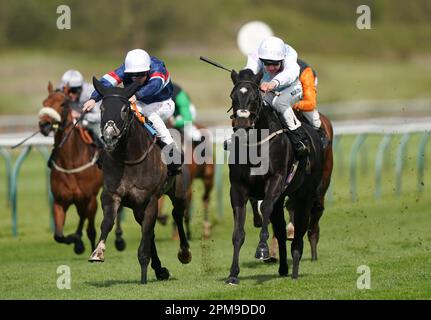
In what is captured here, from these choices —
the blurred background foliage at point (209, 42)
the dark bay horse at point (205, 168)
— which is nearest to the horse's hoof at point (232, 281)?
the dark bay horse at point (205, 168)

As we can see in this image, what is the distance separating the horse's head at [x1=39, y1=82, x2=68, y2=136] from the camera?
11.7 m

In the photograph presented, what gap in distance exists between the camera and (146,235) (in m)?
8.76

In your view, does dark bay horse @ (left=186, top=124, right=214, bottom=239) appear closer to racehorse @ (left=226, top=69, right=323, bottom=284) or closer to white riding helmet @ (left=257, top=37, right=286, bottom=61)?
racehorse @ (left=226, top=69, right=323, bottom=284)

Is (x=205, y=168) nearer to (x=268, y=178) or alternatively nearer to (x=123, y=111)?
(x=268, y=178)

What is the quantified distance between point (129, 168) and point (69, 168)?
A: 3283 millimetres

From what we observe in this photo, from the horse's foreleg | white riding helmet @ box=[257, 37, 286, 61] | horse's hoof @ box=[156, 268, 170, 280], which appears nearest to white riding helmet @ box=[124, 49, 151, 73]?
white riding helmet @ box=[257, 37, 286, 61]

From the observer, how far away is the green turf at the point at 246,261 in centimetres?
802

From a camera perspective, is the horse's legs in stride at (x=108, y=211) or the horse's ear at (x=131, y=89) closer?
the horse's legs in stride at (x=108, y=211)

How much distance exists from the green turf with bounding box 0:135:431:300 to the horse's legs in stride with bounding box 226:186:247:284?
0.12 m

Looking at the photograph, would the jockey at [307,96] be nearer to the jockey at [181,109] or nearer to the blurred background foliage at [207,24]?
the jockey at [181,109]

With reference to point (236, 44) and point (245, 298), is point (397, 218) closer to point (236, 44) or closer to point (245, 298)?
point (245, 298)

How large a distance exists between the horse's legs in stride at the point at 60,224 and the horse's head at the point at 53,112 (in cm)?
85

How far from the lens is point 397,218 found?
46.8 feet

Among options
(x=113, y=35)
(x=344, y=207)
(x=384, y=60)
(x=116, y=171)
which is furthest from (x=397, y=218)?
(x=384, y=60)
